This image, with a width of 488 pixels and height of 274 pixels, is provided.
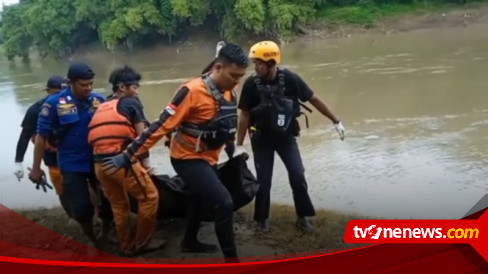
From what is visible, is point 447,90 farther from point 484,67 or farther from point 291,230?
point 291,230

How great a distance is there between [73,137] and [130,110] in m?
0.38

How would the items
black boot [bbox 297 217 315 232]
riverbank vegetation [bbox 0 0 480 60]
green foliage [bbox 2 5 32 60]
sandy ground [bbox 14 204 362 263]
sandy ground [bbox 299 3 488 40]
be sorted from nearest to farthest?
sandy ground [bbox 14 204 362 263] → black boot [bbox 297 217 315 232] → riverbank vegetation [bbox 0 0 480 60] → green foliage [bbox 2 5 32 60] → sandy ground [bbox 299 3 488 40]

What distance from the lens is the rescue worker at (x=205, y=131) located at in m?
2.56

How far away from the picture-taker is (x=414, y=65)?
11.9m

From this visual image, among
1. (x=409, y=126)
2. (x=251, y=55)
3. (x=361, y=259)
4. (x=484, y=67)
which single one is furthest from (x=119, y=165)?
(x=484, y=67)

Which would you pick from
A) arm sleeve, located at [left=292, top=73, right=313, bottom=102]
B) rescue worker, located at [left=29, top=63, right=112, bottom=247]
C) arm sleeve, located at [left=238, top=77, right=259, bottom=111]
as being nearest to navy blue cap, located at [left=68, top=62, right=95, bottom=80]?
rescue worker, located at [left=29, top=63, right=112, bottom=247]

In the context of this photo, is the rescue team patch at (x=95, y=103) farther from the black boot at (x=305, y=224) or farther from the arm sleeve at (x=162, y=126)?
the black boot at (x=305, y=224)

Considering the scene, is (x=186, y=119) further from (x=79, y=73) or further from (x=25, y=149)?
(x=25, y=149)

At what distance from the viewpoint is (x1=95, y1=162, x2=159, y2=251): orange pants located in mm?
2939

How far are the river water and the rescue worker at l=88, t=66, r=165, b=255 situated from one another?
0.93m

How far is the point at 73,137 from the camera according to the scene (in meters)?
3.02

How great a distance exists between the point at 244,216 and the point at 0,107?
461cm

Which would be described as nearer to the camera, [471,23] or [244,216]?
[244,216]

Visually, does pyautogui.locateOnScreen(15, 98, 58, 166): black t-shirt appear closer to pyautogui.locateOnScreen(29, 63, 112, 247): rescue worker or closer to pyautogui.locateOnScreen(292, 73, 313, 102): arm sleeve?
pyautogui.locateOnScreen(29, 63, 112, 247): rescue worker
